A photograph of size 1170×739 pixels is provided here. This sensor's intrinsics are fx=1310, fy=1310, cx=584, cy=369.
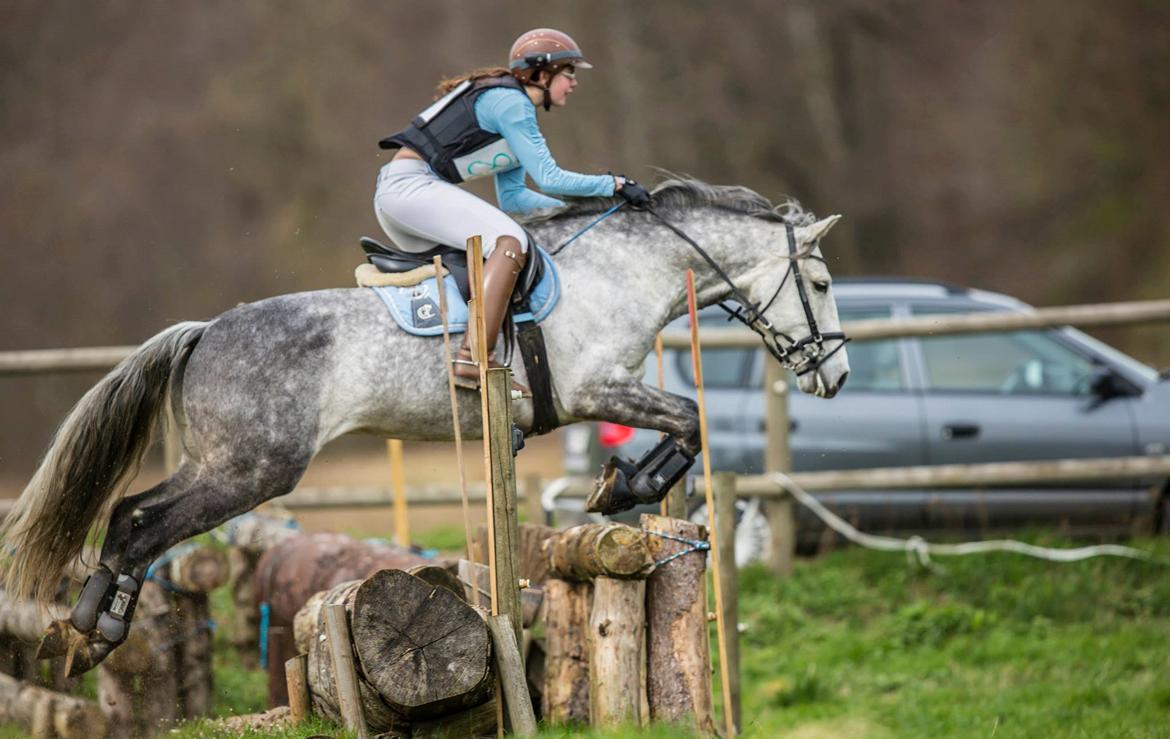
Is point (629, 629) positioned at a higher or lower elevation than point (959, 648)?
higher

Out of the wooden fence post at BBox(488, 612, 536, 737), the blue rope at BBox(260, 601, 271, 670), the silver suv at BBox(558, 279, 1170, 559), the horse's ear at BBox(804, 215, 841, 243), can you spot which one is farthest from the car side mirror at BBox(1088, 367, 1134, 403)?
the wooden fence post at BBox(488, 612, 536, 737)

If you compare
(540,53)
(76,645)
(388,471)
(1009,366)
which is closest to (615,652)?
(76,645)

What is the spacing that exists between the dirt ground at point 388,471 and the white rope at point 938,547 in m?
4.82

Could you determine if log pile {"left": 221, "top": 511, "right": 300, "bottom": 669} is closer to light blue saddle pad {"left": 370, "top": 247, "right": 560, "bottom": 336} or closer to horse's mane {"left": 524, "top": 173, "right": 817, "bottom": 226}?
light blue saddle pad {"left": 370, "top": 247, "right": 560, "bottom": 336}

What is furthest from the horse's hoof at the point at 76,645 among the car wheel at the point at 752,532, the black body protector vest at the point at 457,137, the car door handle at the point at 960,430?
the car door handle at the point at 960,430

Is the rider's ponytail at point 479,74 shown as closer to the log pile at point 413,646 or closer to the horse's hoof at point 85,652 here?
the log pile at point 413,646

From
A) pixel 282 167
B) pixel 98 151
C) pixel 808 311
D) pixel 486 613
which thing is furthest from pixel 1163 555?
pixel 98 151

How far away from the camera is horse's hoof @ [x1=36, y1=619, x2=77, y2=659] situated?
193 inches

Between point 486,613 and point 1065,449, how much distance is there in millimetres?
5825

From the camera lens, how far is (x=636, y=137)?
21719 mm

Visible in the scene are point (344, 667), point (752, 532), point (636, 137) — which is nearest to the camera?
point (344, 667)

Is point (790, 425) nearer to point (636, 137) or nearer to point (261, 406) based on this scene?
point (261, 406)

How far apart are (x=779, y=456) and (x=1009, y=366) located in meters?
1.92

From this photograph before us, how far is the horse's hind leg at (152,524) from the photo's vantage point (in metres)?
4.91
